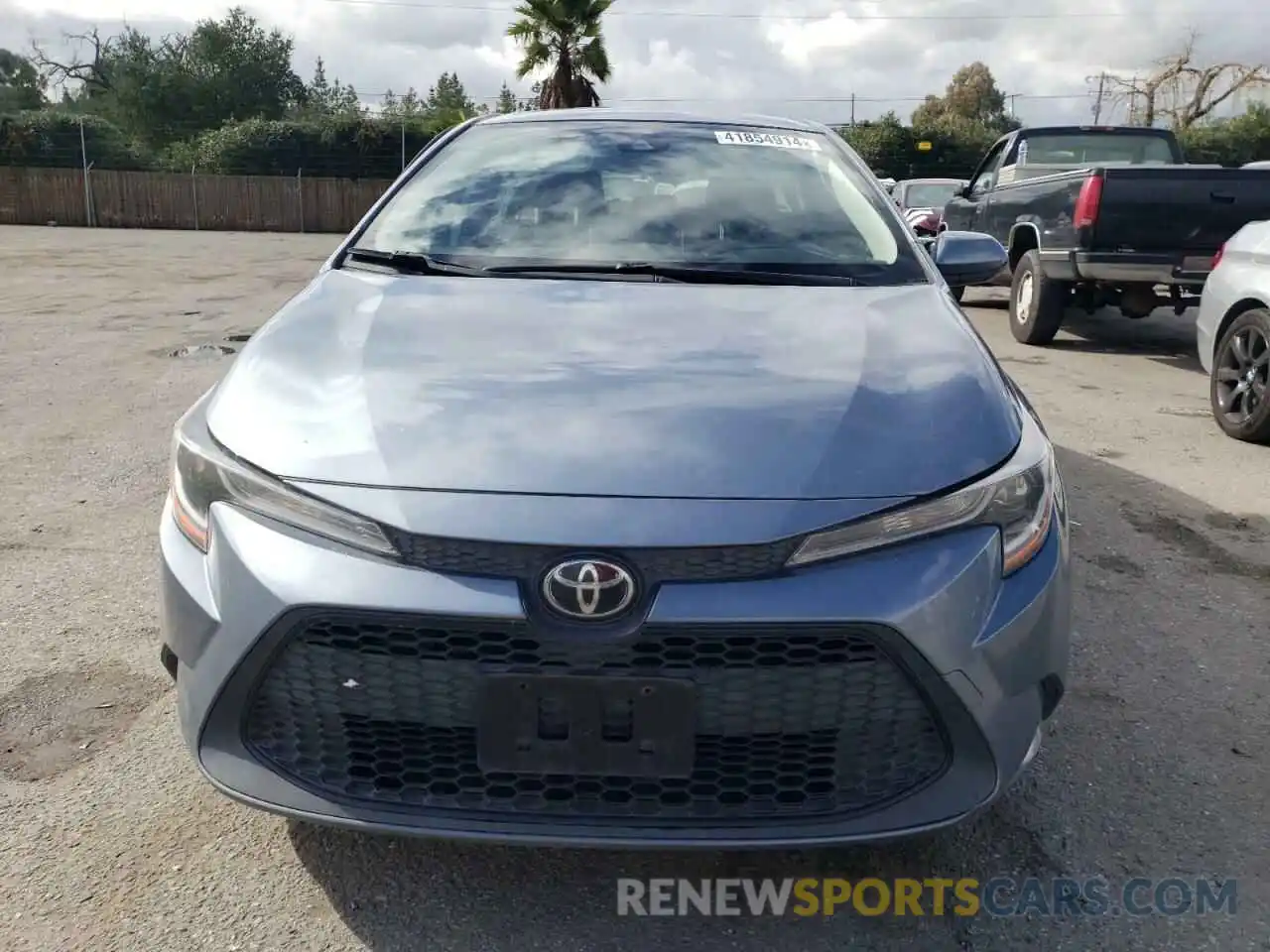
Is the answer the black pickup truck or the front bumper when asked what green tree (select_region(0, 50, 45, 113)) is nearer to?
the black pickup truck

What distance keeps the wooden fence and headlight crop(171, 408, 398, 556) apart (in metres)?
30.0

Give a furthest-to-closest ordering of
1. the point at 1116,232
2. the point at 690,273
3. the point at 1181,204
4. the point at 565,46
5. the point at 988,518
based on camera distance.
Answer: the point at 565,46 < the point at 1116,232 < the point at 1181,204 < the point at 690,273 < the point at 988,518

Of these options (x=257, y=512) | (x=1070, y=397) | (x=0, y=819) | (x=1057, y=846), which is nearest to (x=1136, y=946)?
(x=1057, y=846)

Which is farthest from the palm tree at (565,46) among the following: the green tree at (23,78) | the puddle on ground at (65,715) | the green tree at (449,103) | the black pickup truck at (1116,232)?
the green tree at (23,78)

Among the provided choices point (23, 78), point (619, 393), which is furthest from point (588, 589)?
point (23, 78)

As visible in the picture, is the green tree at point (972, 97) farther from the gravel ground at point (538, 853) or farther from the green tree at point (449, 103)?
the gravel ground at point (538, 853)

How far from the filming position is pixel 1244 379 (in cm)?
575

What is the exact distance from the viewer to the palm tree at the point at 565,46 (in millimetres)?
25828

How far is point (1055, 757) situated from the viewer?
103 inches

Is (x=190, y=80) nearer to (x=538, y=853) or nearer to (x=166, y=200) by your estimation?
(x=166, y=200)

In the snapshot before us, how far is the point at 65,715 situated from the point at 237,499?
1.29m

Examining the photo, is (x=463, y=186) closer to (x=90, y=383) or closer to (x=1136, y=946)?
(x=1136, y=946)

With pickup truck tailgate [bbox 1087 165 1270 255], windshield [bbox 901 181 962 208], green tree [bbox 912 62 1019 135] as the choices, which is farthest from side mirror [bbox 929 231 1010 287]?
green tree [bbox 912 62 1019 135]

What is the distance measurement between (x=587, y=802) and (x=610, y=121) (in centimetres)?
241
